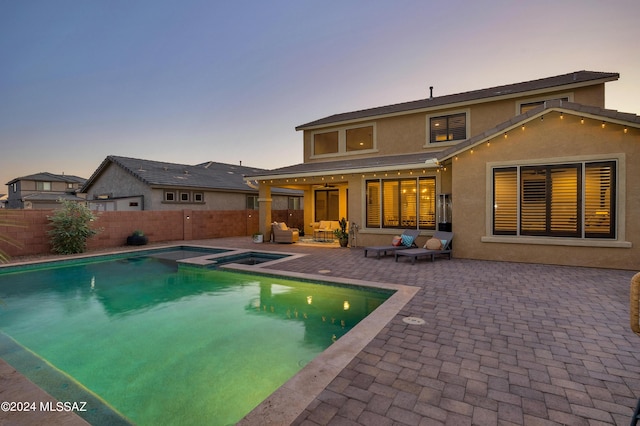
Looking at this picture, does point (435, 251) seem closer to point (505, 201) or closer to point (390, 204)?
point (505, 201)

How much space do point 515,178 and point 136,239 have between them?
52.6 ft

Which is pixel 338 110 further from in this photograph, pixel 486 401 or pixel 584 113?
pixel 486 401

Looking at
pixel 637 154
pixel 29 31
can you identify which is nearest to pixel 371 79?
pixel 637 154

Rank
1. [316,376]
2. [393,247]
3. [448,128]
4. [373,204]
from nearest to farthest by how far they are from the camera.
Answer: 1. [316,376]
2. [393,247]
3. [373,204]
4. [448,128]

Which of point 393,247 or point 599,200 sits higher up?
point 599,200

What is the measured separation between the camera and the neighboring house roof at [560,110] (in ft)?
25.0

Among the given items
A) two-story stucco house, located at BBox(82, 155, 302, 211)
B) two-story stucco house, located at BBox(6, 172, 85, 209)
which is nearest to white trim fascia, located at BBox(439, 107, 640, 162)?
two-story stucco house, located at BBox(82, 155, 302, 211)

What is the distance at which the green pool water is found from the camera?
328 centimetres

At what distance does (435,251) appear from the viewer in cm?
945

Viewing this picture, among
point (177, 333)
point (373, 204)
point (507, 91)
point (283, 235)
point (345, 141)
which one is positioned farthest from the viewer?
point (345, 141)

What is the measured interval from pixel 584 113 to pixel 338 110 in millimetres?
15314

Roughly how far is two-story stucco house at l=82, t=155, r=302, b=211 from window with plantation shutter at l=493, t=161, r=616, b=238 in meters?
14.1

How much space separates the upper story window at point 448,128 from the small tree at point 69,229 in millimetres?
15477

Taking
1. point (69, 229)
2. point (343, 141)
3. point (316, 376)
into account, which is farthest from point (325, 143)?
point (316, 376)
